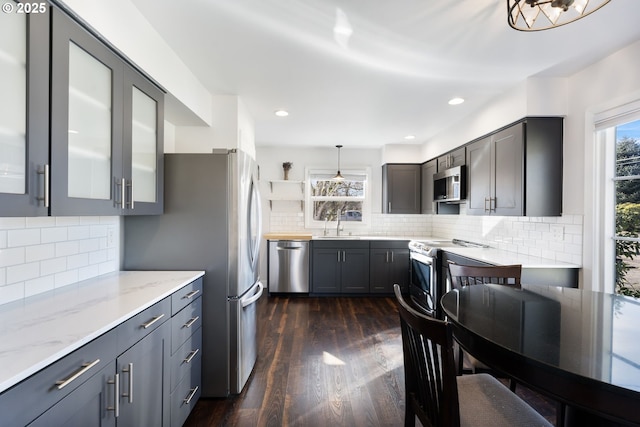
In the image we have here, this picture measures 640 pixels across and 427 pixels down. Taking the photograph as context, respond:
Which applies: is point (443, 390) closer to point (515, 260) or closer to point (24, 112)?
point (24, 112)

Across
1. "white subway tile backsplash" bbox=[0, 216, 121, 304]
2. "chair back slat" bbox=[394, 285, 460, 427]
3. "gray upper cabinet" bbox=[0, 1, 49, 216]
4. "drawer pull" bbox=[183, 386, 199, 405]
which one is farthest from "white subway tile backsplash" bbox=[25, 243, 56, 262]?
"chair back slat" bbox=[394, 285, 460, 427]

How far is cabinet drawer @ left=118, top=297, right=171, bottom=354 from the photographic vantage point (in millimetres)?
1246

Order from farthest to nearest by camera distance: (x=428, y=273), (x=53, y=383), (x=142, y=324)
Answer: (x=428, y=273) < (x=142, y=324) < (x=53, y=383)

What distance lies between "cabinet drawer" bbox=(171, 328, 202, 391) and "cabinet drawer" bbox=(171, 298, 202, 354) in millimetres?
40

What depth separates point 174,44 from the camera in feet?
6.60

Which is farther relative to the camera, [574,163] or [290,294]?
[290,294]

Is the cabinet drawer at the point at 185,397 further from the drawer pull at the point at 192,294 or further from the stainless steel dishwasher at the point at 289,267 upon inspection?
the stainless steel dishwasher at the point at 289,267

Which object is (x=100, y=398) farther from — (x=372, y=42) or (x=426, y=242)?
(x=426, y=242)

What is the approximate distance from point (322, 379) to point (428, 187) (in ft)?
10.7

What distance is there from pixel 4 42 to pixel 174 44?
1168 millimetres

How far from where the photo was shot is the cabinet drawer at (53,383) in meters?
0.77

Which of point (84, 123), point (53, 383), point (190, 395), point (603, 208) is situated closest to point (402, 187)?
point (603, 208)

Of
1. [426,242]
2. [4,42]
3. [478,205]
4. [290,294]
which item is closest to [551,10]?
[4,42]

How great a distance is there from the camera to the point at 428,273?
3764mm
